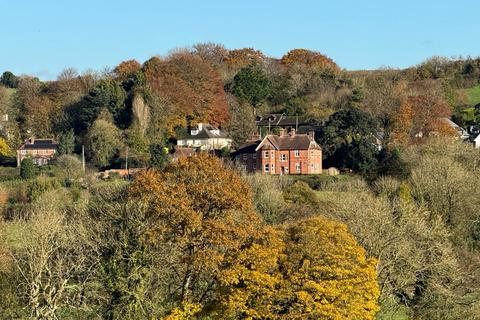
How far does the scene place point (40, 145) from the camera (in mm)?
62844

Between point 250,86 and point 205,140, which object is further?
point 250,86

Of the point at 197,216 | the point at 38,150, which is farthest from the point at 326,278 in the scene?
the point at 38,150

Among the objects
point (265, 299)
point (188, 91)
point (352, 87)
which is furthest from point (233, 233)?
point (352, 87)

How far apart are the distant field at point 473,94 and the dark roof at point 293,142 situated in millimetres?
30209

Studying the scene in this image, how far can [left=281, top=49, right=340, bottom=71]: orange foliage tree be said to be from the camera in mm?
93000

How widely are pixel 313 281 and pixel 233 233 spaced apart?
2.96 metres

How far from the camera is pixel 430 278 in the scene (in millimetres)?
27312

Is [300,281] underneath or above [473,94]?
underneath

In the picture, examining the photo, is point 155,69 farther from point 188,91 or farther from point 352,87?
point 352,87

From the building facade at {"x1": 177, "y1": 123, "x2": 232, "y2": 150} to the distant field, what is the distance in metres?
31.0

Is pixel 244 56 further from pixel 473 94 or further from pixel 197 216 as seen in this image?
pixel 197 216

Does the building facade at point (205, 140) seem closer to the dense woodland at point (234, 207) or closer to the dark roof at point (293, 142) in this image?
the dense woodland at point (234, 207)

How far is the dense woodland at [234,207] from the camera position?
20078mm

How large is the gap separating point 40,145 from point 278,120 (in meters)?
22.4
